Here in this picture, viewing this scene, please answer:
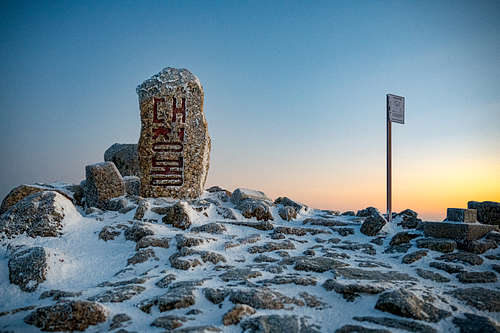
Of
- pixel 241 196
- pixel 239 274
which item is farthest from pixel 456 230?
pixel 241 196

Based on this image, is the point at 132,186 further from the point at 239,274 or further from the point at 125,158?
the point at 239,274

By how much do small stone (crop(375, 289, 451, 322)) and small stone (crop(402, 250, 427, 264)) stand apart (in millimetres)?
2335

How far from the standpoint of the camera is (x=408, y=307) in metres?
4.21

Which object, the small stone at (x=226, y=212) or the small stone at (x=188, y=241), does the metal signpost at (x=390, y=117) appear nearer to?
the small stone at (x=226, y=212)

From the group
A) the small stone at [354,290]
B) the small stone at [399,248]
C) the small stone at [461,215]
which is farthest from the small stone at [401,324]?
the small stone at [461,215]

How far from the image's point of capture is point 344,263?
627 centimetres

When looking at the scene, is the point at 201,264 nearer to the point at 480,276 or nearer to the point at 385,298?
the point at 385,298

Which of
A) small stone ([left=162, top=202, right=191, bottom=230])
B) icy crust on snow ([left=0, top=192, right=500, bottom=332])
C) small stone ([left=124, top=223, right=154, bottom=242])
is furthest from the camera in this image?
small stone ([left=162, top=202, right=191, bottom=230])

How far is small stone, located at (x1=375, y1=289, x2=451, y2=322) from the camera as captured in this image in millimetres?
4180

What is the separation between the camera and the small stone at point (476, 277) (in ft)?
18.6

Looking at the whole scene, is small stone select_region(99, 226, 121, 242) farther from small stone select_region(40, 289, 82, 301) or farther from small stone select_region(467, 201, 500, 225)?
small stone select_region(467, 201, 500, 225)

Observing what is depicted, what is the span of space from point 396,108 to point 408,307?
709 cm

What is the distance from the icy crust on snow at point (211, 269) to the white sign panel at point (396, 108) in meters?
2.86

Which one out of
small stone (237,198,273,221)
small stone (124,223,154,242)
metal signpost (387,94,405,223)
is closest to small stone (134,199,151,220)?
small stone (124,223,154,242)
